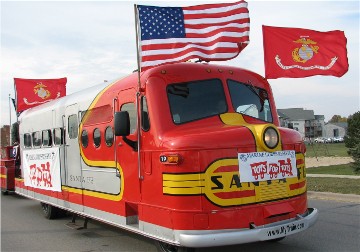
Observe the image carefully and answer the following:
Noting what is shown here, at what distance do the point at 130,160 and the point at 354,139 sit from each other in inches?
534

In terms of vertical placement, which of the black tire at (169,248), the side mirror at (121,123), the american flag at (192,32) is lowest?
the black tire at (169,248)

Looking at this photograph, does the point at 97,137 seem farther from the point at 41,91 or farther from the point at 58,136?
the point at 41,91

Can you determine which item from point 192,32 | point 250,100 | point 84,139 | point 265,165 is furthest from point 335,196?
point 84,139

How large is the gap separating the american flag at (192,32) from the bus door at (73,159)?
2294 millimetres

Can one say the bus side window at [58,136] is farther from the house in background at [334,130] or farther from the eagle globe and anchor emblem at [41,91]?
the house in background at [334,130]

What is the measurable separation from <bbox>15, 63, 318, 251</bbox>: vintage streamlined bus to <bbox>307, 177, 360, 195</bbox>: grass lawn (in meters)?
5.85

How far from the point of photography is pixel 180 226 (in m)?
5.17

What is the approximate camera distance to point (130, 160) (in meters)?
6.17

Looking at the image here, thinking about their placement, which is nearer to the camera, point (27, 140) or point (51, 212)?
point (51, 212)

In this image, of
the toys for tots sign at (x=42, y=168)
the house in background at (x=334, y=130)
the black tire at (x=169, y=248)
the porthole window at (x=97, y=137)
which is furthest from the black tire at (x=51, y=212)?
the house in background at (x=334, y=130)

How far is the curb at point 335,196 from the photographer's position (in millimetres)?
10445

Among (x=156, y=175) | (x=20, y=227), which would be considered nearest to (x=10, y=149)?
(x=20, y=227)

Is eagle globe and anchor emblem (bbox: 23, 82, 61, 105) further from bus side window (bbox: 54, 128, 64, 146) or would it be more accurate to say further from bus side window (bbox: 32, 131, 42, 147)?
bus side window (bbox: 54, 128, 64, 146)

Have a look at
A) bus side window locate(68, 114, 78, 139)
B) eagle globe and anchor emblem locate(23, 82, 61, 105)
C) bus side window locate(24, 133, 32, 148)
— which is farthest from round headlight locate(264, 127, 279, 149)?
eagle globe and anchor emblem locate(23, 82, 61, 105)
